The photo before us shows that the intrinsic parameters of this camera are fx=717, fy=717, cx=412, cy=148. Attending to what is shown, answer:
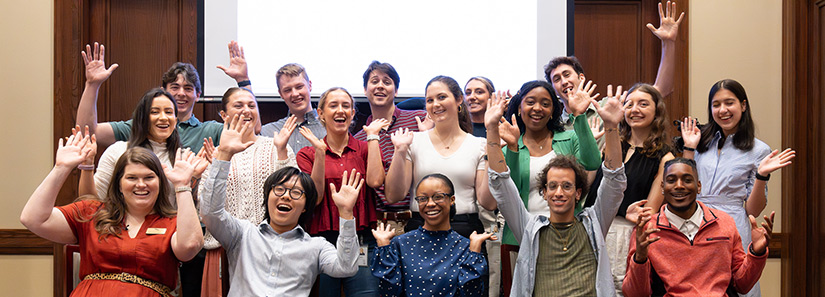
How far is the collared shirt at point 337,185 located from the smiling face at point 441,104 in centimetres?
35

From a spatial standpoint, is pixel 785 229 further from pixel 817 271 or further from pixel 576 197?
pixel 576 197

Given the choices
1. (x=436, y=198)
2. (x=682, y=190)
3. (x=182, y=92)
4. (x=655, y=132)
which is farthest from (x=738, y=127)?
(x=182, y=92)

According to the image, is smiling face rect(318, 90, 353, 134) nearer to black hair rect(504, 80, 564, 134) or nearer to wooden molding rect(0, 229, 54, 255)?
black hair rect(504, 80, 564, 134)

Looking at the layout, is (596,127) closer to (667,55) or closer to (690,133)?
(690,133)

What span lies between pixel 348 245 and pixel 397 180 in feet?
Answer: 1.52

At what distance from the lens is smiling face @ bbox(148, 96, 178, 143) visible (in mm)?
3000

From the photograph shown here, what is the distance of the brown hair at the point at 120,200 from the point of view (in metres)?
2.59

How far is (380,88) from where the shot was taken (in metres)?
3.54

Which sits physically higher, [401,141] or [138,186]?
[401,141]

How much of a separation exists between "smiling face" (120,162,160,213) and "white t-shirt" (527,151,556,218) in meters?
1.44

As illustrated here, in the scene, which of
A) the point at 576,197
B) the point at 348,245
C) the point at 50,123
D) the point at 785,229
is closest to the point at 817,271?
the point at 785,229

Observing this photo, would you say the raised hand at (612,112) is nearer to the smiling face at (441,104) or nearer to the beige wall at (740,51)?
the smiling face at (441,104)

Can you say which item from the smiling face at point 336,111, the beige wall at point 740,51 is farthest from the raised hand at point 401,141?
the beige wall at point 740,51

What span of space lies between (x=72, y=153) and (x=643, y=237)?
2.05 metres
